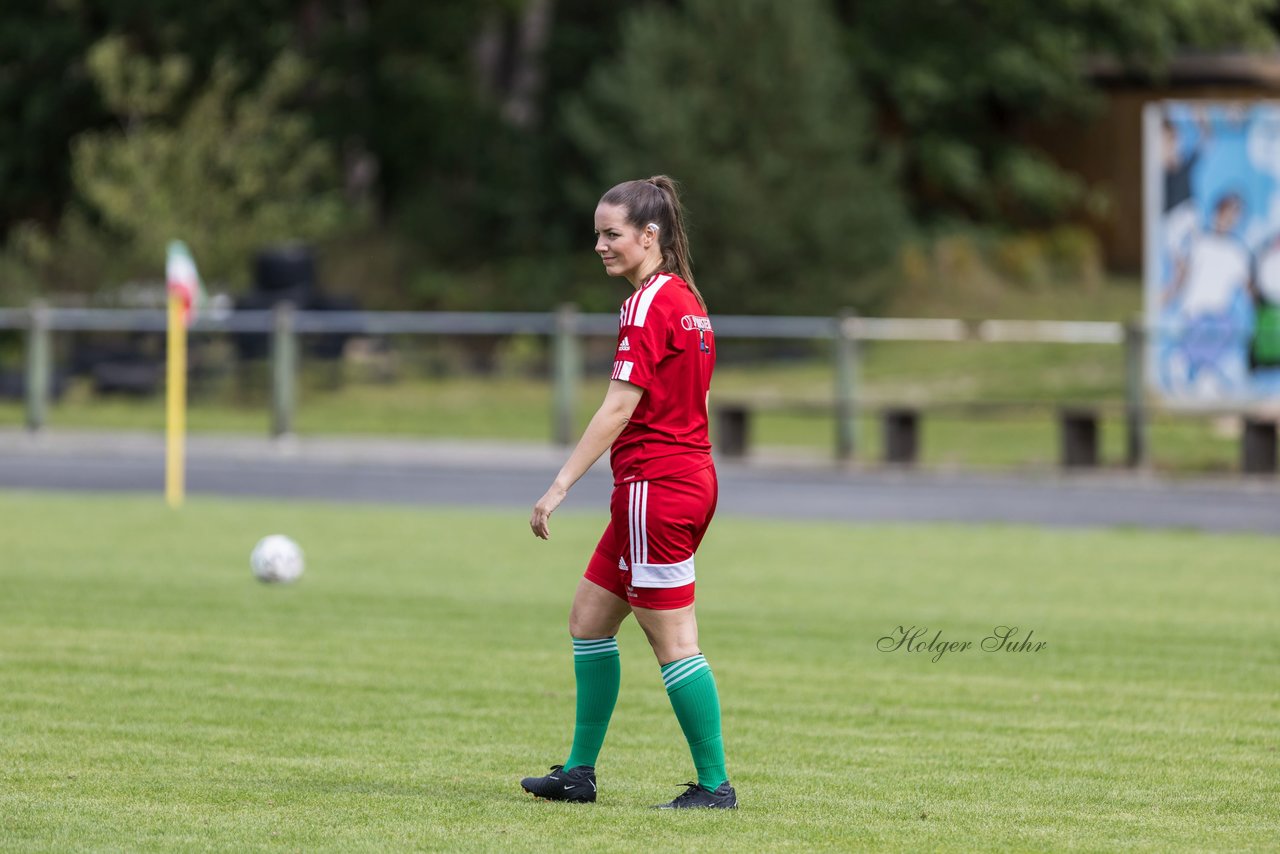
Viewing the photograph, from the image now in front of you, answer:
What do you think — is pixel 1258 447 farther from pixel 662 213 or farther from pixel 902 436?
pixel 662 213

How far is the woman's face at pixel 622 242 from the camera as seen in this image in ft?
20.5

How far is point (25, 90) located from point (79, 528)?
2967 cm

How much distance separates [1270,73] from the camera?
128ft

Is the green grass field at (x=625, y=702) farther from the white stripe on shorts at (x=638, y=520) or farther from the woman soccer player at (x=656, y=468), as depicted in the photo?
the white stripe on shorts at (x=638, y=520)

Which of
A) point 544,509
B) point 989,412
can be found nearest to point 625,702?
point 544,509

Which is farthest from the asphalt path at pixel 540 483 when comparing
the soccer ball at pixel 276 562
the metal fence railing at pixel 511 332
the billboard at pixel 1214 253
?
the soccer ball at pixel 276 562

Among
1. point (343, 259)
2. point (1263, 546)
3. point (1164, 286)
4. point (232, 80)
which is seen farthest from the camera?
point (343, 259)

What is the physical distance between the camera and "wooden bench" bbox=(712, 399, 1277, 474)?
21.5 metres

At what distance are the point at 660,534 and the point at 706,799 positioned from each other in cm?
90

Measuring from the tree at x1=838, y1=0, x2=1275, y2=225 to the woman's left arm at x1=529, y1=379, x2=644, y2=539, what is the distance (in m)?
35.1

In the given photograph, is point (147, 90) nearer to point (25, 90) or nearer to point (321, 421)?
→ point (25, 90)

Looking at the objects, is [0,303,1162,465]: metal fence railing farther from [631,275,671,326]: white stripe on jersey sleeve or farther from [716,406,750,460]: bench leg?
[631,275,671,326]: white stripe on jersey sleeve

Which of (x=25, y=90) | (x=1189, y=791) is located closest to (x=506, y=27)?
A: (x=25, y=90)

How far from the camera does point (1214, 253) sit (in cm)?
2427
